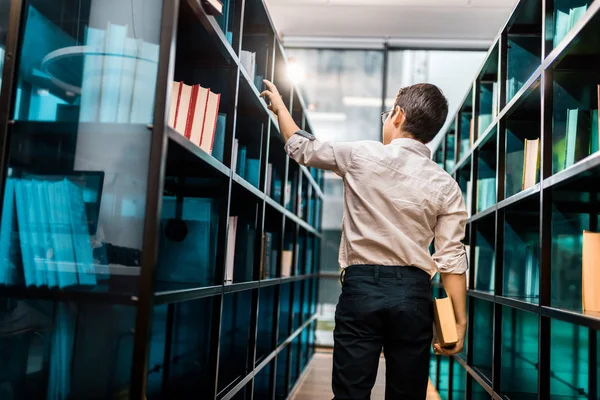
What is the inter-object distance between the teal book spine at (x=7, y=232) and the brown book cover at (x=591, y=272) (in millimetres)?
1541

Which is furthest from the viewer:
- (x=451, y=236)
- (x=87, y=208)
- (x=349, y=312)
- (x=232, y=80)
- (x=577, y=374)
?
(x=577, y=374)

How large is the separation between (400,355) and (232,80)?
1037 mm

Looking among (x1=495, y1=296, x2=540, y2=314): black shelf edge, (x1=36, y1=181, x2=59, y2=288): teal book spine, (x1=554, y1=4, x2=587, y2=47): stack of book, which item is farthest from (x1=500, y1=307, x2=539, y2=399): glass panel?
(x1=36, y1=181, x2=59, y2=288): teal book spine

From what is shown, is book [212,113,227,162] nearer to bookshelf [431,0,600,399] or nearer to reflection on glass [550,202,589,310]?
bookshelf [431,0,600,399]

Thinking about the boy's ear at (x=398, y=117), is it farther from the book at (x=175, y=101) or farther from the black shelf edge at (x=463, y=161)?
the black shelf edge at (x=463, y=161)

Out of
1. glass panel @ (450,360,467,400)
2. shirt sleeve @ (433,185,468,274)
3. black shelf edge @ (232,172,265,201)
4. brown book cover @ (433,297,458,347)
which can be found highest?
black shelf edge @ (232,172,265,201)

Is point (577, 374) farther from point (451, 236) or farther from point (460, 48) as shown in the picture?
point (460, 48)

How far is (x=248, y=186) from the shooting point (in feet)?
7.43

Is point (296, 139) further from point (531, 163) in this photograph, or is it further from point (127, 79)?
point (531, 163)

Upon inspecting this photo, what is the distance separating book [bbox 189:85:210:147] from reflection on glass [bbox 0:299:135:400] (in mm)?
652

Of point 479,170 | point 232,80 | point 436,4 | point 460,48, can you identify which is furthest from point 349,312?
point 460,48

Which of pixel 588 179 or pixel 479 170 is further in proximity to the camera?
pixel 479 170

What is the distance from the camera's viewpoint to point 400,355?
1.67m

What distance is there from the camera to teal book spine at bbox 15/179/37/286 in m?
1.41
